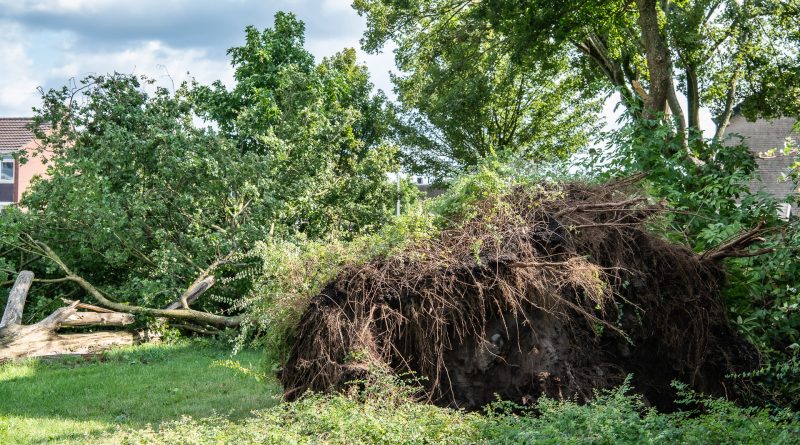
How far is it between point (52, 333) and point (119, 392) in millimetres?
3809

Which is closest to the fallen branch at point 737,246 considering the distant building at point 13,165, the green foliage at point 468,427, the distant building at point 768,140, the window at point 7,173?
the green foliage at point 468,427

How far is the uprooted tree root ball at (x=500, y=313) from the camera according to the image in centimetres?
688

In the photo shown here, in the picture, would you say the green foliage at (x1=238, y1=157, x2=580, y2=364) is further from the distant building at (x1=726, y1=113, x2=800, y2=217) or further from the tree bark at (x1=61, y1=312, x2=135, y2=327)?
the distant building at (x1=726, y1=113, x2=800, y2=217)

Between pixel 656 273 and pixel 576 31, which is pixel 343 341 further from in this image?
pixel 576 31

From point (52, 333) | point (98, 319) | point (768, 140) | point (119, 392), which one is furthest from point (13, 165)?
point (768, 140)

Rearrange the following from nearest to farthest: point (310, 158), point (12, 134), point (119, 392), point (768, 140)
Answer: point (119, 392) < point (310, 158) < point (768, 140) < point (12, 134)

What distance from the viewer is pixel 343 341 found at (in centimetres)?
675

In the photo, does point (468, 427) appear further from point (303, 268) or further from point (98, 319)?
point (98, 319)

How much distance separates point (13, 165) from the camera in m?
41.4

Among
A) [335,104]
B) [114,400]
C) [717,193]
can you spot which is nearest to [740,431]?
[717,193]

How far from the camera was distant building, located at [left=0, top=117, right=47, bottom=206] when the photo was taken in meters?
38.5

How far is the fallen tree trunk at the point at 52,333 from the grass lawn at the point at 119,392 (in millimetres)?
563

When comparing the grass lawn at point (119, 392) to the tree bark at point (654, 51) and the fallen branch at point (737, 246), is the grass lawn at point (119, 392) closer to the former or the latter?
the fallen branch at point (737, 246)

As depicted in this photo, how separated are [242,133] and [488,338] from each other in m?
10.9
